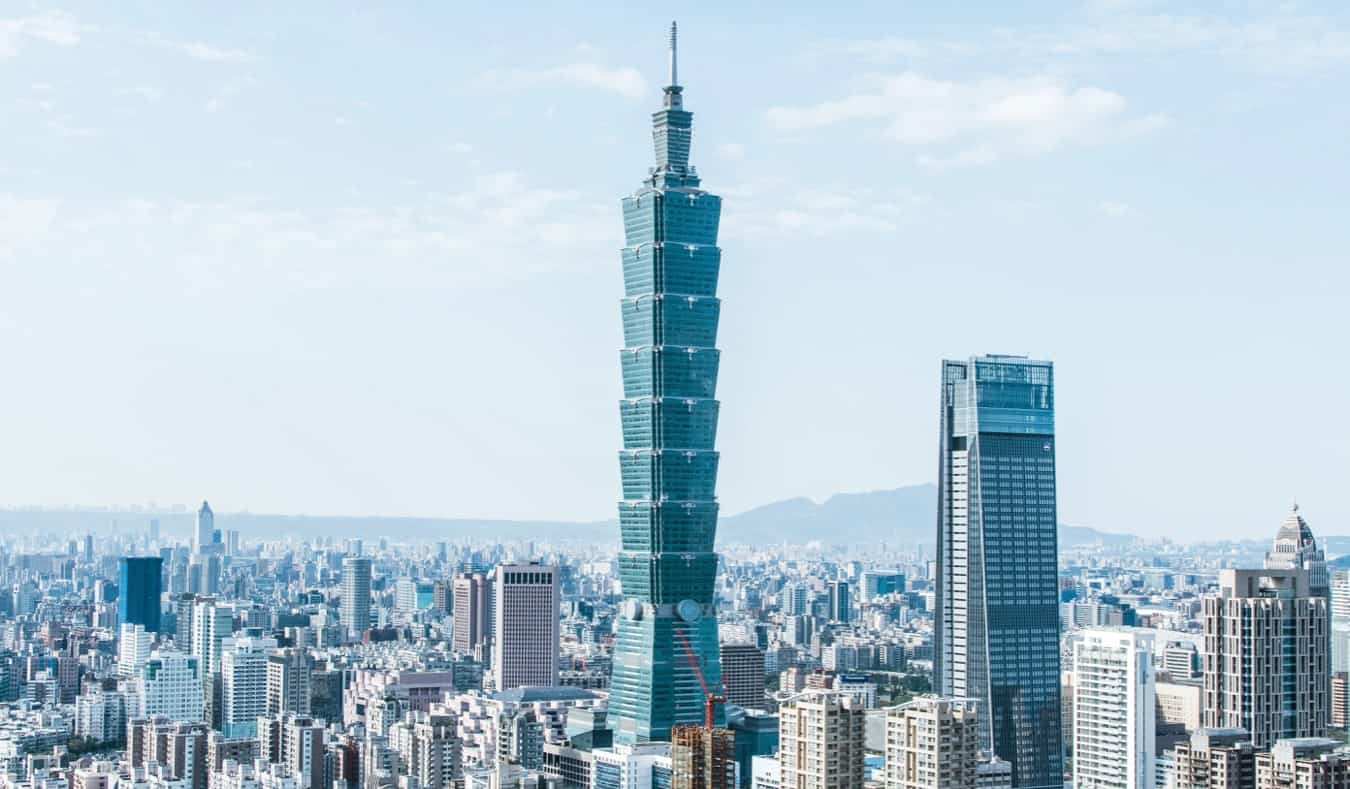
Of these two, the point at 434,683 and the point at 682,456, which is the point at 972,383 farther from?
the point at 434,683

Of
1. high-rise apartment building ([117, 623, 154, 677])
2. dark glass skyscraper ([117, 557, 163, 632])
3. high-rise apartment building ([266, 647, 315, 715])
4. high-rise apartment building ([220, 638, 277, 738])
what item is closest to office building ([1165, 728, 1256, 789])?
high-rise apartment building ([220, 638, 277, 738])

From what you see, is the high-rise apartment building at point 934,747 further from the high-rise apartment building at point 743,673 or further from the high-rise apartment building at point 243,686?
the high-rise apartment building at point 243,686

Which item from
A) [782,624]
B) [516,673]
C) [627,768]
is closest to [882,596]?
[782,624]

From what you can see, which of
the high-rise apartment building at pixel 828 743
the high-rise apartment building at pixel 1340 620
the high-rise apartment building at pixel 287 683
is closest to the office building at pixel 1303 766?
the high-rise apartment building at pixel 828 743

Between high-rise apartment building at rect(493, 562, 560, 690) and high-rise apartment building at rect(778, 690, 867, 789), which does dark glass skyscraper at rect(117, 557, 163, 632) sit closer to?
high-rise apartment building at rect(493, 562, 560, 690)

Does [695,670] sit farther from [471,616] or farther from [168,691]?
[471,616]

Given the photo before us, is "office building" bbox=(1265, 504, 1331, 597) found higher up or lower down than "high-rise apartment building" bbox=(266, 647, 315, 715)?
higher up

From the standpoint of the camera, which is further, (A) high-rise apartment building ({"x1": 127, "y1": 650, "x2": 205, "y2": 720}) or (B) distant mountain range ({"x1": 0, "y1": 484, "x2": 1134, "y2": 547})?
(B) distant mountain range ({"x1": 0, "y1": 484, "x2": 1134, "y2": 547})
